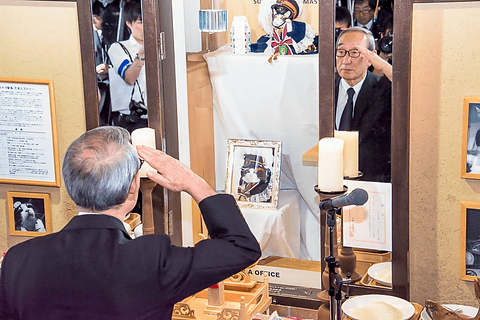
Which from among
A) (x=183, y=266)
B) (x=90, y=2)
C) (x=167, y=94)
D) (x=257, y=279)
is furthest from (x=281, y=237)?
(x=183, y=266)

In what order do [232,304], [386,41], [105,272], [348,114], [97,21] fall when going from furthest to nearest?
1. [97,21]
2. [232,304]
3. [348,114]
4. [386,41]
5. [105,272]

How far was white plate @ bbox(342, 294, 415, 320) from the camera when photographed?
2.11 metres

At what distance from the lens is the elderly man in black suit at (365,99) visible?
210cm

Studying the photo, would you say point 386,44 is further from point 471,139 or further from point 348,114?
point 471,139

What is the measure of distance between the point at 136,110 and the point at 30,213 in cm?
81

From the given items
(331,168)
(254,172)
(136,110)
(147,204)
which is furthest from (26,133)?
(331,168)

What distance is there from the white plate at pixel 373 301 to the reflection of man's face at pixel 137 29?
4.37 feet

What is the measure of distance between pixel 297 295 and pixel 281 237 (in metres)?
0.33

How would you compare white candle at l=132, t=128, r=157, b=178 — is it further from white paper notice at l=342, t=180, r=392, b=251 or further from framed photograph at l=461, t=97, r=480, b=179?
framed photograph at l=461, t=97, r=480, b=179

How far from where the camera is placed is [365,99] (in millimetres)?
2143

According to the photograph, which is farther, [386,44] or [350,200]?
[386,44]

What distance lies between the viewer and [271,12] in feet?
8.68

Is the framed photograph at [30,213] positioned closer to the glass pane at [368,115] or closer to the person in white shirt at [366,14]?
the glass pane at [368,115]

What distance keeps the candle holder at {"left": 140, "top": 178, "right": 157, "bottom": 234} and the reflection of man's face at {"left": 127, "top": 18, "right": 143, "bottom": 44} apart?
58 centimetres
